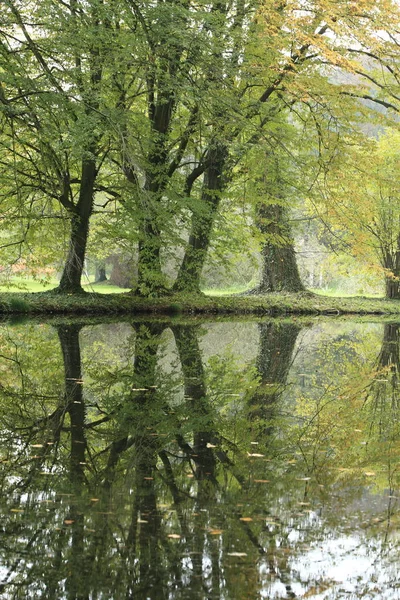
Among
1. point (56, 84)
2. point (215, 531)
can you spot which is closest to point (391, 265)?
point (56, 84)

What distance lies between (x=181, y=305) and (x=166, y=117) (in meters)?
4.96

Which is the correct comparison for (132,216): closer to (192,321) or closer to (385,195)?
(192,321)

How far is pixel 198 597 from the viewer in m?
2.94

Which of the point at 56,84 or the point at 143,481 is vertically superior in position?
the point at 56,84

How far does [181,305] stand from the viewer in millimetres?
20438

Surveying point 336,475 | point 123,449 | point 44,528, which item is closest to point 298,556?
point 44,528

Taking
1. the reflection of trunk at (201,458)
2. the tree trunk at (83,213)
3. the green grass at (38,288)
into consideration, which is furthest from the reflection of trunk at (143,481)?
the green grass at (38,288)

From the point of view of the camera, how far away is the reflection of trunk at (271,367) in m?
7.20

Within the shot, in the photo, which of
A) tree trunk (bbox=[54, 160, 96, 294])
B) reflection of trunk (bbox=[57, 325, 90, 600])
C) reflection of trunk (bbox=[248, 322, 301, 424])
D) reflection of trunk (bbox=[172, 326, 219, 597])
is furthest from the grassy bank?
reflection of trunk (bbox=[172, 326, 219, 597])

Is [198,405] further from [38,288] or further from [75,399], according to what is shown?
[38,288]

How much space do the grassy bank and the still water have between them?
823 centimetres

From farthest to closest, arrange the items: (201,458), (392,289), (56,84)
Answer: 1. (392,289)
2. (56,84)
3. (201,458)

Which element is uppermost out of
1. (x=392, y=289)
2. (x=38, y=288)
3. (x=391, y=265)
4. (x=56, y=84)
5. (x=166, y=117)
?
(x=166, y=117)

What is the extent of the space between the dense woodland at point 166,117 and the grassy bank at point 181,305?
54 centimetres
